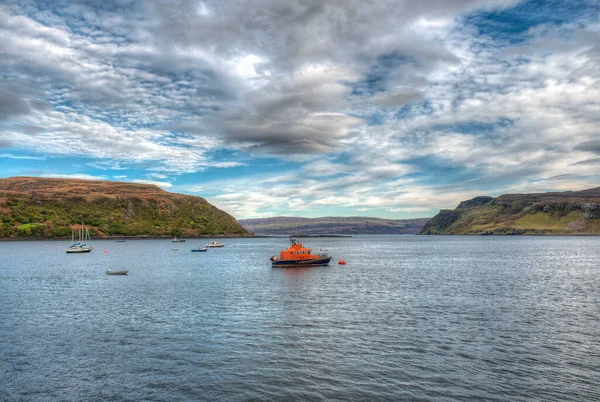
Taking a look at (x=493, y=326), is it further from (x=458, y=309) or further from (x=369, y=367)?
(x=369, y=367)

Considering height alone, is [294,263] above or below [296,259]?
below

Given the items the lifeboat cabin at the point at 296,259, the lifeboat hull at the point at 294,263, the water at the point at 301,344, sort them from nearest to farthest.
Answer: the water at the point at 301,344, the lifeboat hull at the point at 294,263, the lifeboat cabin at the point at 296,259

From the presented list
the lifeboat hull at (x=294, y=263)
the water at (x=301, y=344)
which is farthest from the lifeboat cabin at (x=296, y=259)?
the water at (x=301, y=344)

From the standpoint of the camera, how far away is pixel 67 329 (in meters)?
38.0

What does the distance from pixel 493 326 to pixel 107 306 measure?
44.5m

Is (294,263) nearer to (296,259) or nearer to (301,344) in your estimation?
(296,259)

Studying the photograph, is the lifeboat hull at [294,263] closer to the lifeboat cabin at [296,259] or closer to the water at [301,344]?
the lifeboat cabin at [296,259]

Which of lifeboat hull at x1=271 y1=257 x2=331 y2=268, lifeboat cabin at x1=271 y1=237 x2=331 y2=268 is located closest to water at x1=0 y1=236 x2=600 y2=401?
lifeboat hull at x1=271 y1=257 x2=331 y2=268

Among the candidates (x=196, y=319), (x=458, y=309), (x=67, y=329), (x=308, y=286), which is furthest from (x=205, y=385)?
(x=308, y=286)

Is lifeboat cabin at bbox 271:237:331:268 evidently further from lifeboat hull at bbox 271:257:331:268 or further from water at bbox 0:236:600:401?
water at bbox 0:236:600:401

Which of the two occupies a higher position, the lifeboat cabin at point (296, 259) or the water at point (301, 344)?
the lifeboat cabin at point (296, 259)

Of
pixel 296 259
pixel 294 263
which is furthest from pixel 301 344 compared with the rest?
pixel 296 259

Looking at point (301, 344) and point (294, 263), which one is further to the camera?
point (294, 263)

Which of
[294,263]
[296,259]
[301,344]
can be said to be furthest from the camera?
[296,259]
